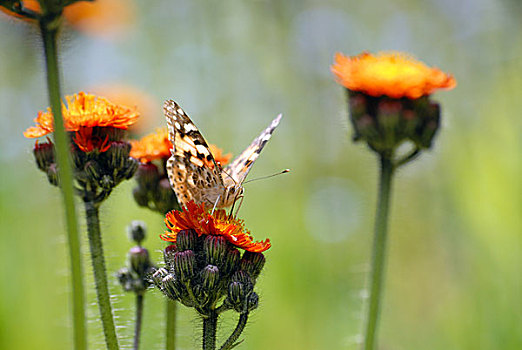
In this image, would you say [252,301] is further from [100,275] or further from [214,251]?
[100,275]

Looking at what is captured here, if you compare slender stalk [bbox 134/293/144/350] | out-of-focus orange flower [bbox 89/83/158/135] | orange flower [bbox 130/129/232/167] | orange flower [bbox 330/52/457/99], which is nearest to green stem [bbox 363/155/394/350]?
orange flower [bbox 330/52/457/99]

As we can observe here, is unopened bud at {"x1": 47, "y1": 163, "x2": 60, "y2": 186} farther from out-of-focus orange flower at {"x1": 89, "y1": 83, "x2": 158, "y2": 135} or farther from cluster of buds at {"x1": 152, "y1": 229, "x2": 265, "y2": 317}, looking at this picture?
out-of-focus orange flower at {"x1": 89, "y1": 83, "x2": 158, "y2": 135}

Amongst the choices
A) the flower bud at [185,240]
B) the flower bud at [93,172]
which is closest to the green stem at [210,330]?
the flower bud at [185,240]

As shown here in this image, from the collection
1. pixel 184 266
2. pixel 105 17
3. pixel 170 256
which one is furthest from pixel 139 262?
pixel 105 17

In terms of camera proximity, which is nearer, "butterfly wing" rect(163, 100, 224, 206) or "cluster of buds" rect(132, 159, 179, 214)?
"butterfly wing" rect(163, 100, 224, 206)

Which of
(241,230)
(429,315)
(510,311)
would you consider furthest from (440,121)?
(429,315)

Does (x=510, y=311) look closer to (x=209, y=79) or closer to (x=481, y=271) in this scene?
(x=481, y=271)
